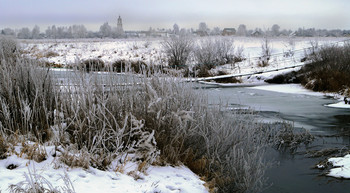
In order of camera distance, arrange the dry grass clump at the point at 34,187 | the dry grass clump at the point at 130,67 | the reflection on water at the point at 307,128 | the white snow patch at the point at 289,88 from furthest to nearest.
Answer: the white snow patch at the point at 289,88 → the reflection on water at the point at 307,128 → the dry grass clump at the point at 130,67 → the dry grass clump at the point at 34,187

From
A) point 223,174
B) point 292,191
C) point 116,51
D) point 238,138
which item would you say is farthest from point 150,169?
point 116,51

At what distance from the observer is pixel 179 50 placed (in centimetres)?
2588

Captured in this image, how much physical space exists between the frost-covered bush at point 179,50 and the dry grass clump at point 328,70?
9.34 m

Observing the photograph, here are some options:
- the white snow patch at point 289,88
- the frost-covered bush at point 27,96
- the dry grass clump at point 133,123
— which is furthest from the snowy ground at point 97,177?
the white snow patch at point 289,88

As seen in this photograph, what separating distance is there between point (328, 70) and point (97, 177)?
17190 mm

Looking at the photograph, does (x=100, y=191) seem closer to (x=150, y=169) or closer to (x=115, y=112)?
(x=150, y=169)

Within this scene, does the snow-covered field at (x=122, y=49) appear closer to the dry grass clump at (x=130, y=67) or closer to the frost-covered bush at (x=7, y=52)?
the dry grass clump at (x=130, y=67)

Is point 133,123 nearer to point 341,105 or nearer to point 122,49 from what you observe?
point 341,105

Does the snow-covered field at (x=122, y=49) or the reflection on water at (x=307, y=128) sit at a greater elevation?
the snow-covered field at (x=122, y=49)

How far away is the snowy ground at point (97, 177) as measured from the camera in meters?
3.09

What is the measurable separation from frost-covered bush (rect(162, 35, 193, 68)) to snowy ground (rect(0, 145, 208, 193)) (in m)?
21.9

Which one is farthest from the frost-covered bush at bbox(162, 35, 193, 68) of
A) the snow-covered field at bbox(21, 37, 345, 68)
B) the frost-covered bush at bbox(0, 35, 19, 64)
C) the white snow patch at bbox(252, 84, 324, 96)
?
the frost-covered bush at bbox(0, 35, 19, 64)

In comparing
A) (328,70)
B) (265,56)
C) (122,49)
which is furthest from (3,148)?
(122,49)

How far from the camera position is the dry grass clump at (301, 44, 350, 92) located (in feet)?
54.2
